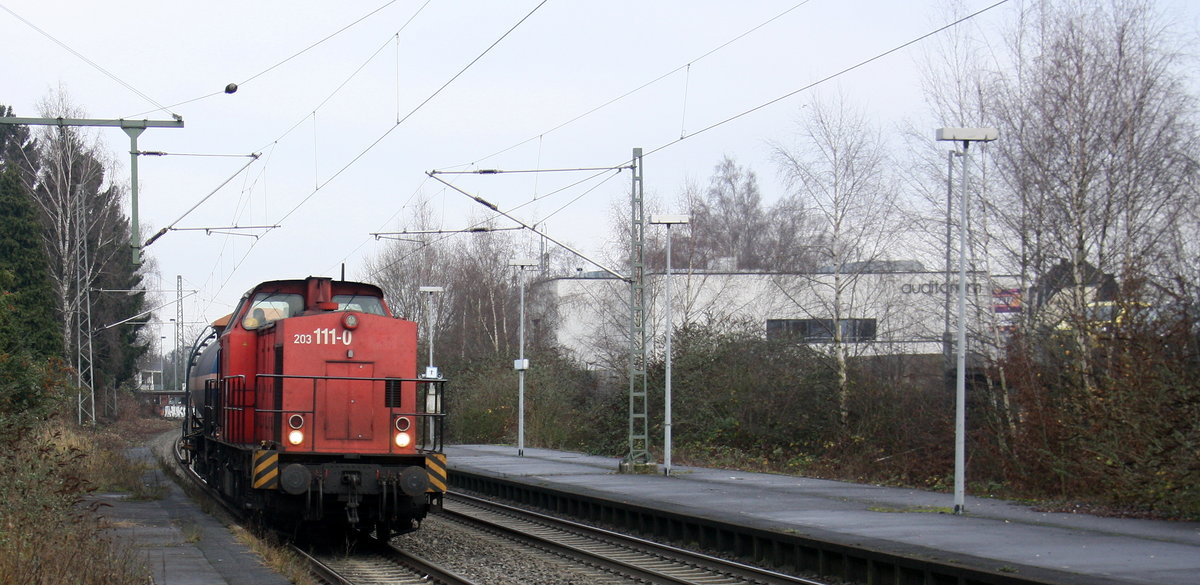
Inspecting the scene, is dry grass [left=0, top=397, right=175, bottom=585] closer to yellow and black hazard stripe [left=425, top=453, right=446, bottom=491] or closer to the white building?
yellow and black hazard stripe [left=425, top=453, right=446, bottom=491]

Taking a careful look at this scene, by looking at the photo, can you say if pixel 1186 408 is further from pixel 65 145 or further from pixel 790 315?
pixel 65 145

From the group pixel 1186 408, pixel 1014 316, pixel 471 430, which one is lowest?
pixel 471 430

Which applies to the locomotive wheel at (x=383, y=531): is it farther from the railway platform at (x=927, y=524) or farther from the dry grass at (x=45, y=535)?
the railway platform at (x=927, y=524)

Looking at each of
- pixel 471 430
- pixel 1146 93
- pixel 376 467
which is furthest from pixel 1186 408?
pixel 471 430

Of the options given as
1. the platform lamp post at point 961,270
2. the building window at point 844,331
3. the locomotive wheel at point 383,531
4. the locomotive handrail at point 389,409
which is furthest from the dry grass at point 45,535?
the building window at point 844,331

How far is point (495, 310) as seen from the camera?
54000 millimetres

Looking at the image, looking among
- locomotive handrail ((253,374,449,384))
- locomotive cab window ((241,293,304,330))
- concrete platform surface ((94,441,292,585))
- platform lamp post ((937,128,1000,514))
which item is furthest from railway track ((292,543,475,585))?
platform lamp post ((937,128,1000,514))

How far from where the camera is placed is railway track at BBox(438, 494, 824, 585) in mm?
11367

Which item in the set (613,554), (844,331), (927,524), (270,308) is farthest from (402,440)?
(844,331)

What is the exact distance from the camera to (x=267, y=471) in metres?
12.1

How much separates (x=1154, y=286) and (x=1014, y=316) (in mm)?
3863

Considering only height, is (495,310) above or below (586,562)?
above

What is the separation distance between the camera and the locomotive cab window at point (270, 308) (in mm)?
14008

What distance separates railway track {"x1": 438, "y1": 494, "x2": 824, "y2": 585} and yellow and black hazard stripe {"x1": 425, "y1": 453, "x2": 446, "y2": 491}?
5.49ft
